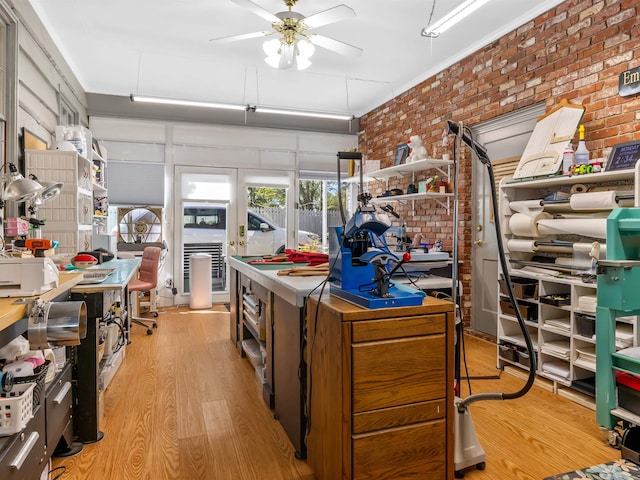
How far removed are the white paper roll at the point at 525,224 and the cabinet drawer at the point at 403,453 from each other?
73.3 inches

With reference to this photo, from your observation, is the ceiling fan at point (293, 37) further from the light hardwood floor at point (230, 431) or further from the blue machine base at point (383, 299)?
the light hardwood floor at point (230, 431)

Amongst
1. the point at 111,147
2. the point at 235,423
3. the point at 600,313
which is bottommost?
the point at 235,423

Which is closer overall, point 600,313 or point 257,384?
point 600,313

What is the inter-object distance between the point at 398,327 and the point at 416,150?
3.54 m

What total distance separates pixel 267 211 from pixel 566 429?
5058mm

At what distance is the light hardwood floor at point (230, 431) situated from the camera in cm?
204

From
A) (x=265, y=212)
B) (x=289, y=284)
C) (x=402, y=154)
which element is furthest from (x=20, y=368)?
(x=265, y=212)

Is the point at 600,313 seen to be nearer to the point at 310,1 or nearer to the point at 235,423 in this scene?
the point at 235,423

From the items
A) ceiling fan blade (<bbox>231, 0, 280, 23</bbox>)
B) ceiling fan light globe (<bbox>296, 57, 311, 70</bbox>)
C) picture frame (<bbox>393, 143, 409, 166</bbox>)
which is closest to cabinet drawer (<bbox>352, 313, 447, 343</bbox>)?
ceiling fan blade (<bbox>231, 0, 280, 23</bbox>)

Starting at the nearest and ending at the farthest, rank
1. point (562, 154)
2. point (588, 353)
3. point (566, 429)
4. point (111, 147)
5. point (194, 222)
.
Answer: point (566, 429) → point (588, 353) → point (562, 154) → point (111, 147) → point (194, 222)

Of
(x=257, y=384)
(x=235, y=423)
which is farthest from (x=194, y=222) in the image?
(x=235, y=423)

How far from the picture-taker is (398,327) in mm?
1646

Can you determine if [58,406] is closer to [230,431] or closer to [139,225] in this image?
[230,431]

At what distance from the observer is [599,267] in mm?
2090
